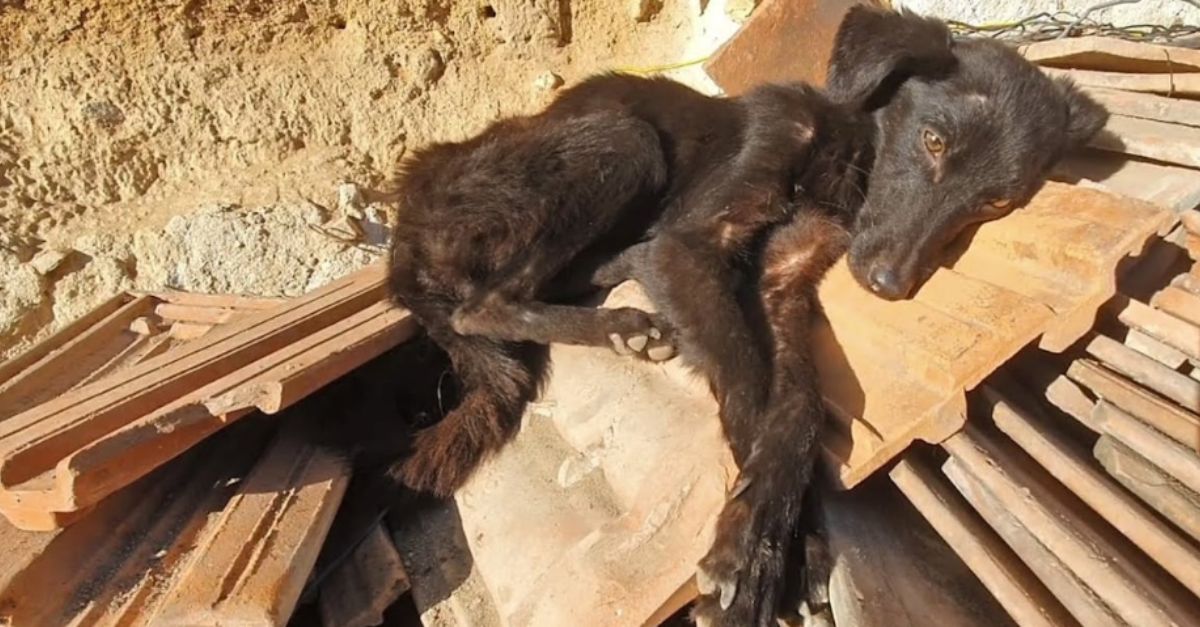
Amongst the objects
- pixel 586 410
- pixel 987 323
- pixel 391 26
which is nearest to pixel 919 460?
pixel 987 323

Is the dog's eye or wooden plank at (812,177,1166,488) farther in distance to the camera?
the dog's eye

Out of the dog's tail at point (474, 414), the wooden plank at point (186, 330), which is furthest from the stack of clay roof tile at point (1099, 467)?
the wooden plank at point (186, 330)

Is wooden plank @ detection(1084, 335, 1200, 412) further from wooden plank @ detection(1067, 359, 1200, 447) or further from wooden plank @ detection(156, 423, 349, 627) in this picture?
Answer: wooden plank @ detection(156, 423, 349, 627)

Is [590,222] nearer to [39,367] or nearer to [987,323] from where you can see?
[987,323]

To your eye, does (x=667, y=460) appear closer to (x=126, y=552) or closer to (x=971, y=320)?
(x=971, y=320)

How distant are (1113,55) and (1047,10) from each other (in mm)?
1190

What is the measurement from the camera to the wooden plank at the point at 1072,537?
1378 millimetres

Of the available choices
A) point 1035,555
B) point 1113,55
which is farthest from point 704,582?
point 1113,55

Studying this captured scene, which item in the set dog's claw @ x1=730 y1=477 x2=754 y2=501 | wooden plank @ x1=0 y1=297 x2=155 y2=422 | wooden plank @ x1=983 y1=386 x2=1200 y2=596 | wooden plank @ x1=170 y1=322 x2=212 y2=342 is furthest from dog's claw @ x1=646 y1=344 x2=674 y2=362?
wooden plank @ x1=0 y1=297 x2=155 y2=422

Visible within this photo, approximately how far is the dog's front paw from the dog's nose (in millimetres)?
553

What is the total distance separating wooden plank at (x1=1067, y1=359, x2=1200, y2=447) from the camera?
152 centimetres

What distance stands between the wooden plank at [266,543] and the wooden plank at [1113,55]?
8.85ft

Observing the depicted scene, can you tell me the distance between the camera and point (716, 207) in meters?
2.68

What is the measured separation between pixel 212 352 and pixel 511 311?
0.80 m
